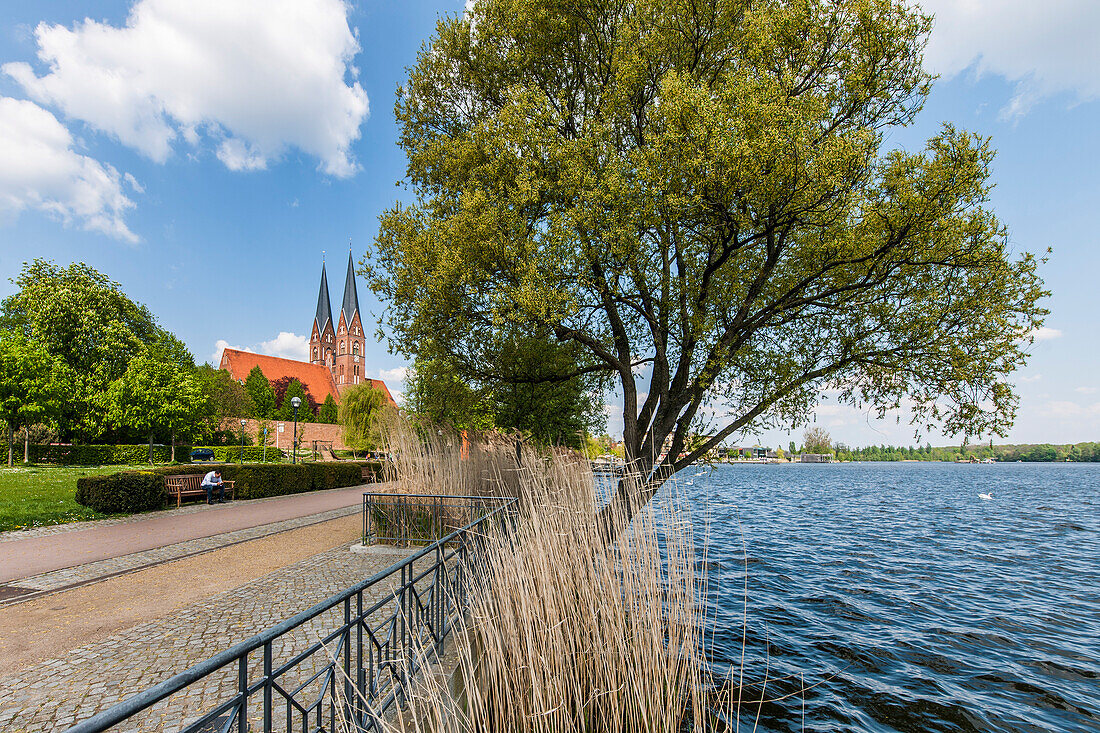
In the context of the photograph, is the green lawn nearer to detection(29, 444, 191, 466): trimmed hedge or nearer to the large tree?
detection(29, 444, 191, 466): trimmed hedge

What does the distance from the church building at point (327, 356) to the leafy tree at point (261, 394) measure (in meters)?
11.1

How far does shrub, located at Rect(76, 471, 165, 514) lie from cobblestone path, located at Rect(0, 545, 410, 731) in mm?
8759

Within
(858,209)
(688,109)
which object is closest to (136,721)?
(688,109)

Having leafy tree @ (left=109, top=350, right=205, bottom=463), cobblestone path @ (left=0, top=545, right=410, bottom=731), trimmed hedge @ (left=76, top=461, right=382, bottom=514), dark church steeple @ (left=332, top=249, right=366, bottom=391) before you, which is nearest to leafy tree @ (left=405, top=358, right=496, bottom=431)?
cobblestone path @ (left=0, top=545, right=410, bottom=731)

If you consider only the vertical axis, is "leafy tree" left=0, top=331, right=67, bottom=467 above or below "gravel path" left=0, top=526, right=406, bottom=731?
above

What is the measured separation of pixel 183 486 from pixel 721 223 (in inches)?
639

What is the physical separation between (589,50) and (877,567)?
38.2 feet

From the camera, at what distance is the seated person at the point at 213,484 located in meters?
15.1

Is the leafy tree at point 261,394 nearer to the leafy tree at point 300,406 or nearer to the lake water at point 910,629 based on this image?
the leafy tree at point 300,406

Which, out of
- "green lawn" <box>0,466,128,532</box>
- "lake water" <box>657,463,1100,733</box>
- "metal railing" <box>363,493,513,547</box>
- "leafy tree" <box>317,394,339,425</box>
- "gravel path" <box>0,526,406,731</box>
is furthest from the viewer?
"leafy tree" <box>317,394,339,425</box>

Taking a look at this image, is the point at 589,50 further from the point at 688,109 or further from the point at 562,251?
the point at 562,251

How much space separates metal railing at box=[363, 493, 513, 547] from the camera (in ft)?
28.5

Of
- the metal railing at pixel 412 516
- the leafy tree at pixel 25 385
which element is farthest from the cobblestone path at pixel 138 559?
the leafy tree at pixel 25 385

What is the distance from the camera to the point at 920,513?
21.5 m
